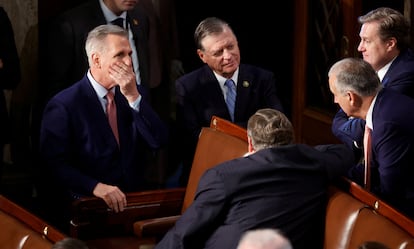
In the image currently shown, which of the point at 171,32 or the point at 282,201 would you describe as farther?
the point at 171,32

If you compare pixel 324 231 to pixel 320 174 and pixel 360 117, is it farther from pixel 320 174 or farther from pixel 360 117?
pixel 360 117

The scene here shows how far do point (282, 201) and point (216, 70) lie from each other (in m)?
1.29

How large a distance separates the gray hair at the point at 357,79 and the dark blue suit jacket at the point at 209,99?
895 mm

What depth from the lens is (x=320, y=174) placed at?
147 inches

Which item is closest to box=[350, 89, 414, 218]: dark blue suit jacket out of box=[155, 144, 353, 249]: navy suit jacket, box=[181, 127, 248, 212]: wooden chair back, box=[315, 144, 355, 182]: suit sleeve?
box=[315, 144, 355, 182]: suit sleeve

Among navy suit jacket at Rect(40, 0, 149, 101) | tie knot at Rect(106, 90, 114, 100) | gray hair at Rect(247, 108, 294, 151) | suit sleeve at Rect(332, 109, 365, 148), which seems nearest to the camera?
gray hair at Rect(247, 108, 294, 151)

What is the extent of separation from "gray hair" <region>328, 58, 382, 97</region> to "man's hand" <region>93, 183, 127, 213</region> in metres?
1.04

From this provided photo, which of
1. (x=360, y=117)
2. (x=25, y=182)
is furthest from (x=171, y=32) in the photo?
(x=360, y=117)

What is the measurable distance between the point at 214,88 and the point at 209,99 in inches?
2.3

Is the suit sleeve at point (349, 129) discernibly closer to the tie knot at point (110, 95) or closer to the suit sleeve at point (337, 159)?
the suit sleeve at point (337, 159)

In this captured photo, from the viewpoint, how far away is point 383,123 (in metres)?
3.83

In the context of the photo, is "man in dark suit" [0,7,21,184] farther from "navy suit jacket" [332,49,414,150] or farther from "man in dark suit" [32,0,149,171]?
"navy suit jacket" [332,49,414,150]

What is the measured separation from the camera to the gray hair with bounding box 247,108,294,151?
3.71m

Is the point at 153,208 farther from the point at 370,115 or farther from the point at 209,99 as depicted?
the point at 370,115
